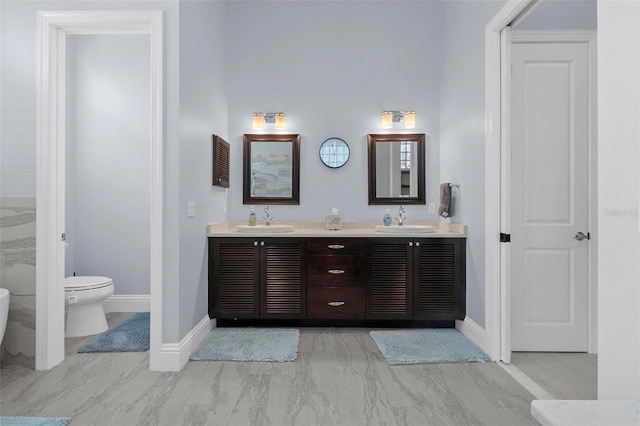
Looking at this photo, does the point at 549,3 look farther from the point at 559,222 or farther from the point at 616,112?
the point at 616,112

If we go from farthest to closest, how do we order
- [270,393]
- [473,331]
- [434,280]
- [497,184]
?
[434,280], [473,331], [497,184], [270,393]

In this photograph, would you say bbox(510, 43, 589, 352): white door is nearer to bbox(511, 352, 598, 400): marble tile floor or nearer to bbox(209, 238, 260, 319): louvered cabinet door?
bbox(511, 352, 598, 400): marble tile floor

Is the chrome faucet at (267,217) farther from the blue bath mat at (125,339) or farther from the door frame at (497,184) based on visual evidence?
the door frame at (497,184)

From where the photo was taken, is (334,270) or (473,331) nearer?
(473,331)

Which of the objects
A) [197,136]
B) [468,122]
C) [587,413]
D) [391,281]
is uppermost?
[468,122]

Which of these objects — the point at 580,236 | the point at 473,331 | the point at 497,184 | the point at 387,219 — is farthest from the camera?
the point at 387,219

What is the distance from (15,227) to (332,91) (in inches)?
113

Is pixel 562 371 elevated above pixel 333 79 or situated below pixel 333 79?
below

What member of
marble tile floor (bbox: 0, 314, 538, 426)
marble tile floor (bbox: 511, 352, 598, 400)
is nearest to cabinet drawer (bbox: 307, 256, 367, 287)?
marble tile floor (bbox: 0, 314, 538, 426)

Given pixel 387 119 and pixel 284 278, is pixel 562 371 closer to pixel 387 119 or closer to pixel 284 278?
pixel 284 278

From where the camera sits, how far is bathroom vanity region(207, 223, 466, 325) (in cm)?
315

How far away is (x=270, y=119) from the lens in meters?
3.72

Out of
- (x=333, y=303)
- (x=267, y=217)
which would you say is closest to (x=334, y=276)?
(x=333, y=303)

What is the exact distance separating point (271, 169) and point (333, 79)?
113 centimetres
